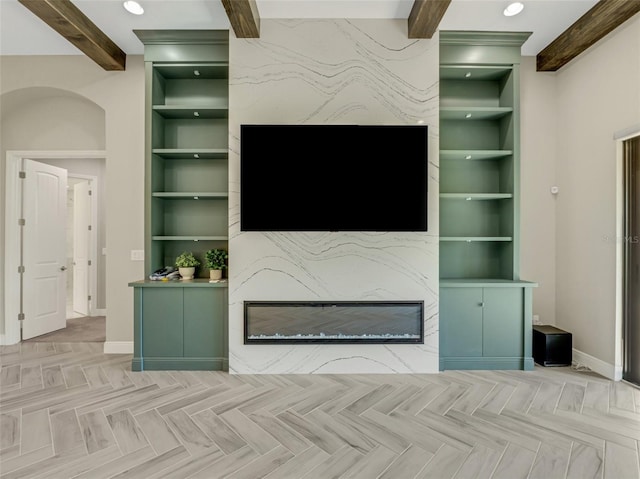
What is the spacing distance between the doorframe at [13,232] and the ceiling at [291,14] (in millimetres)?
1230

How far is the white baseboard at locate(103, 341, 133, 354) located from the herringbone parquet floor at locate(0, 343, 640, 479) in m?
0.48

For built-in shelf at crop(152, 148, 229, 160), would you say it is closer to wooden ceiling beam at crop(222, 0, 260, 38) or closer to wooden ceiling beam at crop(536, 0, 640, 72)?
wooden ceiling beam at crop(222, 0, 260, 38)

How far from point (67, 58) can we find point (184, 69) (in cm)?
156

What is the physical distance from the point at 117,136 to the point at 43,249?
80.3 inches

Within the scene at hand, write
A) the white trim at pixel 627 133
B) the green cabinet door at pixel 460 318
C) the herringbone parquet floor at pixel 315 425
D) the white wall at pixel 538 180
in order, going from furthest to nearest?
1. the white wall at pixel 538 180
2. the green cabinet door at pixel 460 318
3. the white trim at pixel 627 133
4. the herringbone parquet floor at pixel 315 425

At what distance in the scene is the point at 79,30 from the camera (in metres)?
2.95

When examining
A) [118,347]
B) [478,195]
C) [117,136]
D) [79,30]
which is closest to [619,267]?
[478,195]

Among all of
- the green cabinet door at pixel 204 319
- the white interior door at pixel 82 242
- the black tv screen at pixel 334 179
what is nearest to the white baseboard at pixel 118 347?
the green cabinet door at pixel 204 319

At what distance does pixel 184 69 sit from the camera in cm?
329

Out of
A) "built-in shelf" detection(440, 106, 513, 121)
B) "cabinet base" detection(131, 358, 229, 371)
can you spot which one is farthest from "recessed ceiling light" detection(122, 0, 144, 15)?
"cabinet base" detection(131, 358, 229, 371)

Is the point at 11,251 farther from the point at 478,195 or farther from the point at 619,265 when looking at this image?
the point at 619,265

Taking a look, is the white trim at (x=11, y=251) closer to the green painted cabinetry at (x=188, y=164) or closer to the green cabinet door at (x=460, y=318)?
the green painted cabinetry at (x=188, y=164)

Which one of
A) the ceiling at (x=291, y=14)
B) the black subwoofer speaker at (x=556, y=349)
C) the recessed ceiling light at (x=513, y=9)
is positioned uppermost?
the ceiling at (x=291, y=14)

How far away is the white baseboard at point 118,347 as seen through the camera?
3.65 meters
